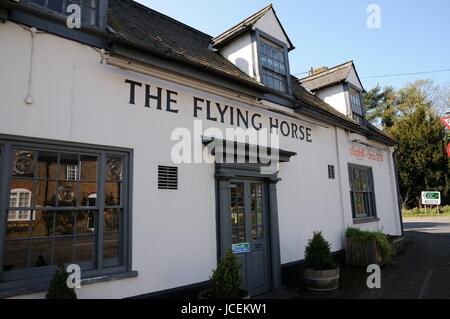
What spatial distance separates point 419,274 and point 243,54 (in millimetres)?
7025

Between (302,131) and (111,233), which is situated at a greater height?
(302,131)

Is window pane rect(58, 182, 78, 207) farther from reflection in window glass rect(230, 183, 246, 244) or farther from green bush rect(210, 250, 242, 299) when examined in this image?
reflection in window glass rect(230, 183, 246, 244)

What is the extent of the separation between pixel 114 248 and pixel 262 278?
3274 millimetres

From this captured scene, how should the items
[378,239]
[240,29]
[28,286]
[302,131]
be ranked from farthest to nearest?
[378,239] → [302,131] → [240,29] → [28,286]

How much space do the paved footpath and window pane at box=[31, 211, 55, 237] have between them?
19.4ft

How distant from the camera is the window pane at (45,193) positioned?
13.6 ft

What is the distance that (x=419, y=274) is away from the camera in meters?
8.20

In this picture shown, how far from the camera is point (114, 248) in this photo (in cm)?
474

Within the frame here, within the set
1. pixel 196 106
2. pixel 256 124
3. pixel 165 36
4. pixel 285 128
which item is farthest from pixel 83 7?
pixel 285 128

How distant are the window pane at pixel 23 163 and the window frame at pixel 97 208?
64 mm

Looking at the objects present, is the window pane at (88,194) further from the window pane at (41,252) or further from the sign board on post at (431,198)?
the sign board on post at (431,198)

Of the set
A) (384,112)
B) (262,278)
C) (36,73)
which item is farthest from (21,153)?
(384,112)

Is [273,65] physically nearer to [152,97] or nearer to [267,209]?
[267,209]

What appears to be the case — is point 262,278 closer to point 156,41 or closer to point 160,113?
point 160,113
